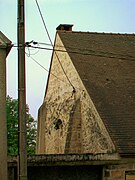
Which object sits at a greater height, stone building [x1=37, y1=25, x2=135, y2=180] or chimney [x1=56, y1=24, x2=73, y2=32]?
chimney [x1=56, y1=24, x2=73, y2=32]

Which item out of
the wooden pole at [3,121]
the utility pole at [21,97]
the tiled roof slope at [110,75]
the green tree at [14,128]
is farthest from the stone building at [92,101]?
the green tree at [14,128]

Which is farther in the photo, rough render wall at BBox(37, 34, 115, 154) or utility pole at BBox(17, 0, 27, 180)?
rough render wall at BBox(37, 34, 115, 154)

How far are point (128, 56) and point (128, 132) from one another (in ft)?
21.1

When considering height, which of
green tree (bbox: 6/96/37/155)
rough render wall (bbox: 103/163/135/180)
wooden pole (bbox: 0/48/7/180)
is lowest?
rough render wall (bbox: 103/163/135/180)

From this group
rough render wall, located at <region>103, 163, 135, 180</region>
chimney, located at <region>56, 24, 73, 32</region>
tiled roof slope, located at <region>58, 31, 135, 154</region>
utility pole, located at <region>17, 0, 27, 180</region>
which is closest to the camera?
utility pole, located at <region>17, 0, 27, 180</region>

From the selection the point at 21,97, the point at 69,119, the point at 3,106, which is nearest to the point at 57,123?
the point at 69,119

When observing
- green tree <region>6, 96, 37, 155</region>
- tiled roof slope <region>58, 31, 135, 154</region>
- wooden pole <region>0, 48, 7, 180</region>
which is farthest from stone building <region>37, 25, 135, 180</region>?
green tree <region>6, 96, 37, 155</region>

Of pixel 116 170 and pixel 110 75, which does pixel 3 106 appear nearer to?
pixel 116 170

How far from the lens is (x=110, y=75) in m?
19.4

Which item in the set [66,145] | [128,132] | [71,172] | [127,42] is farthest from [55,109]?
[71,172]

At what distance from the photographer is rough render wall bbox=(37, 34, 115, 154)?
1680cm

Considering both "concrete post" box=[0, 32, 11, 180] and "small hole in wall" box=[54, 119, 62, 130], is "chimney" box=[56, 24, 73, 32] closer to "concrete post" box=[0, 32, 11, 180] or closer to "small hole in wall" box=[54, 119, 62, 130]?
"small hole in wall" box=[54, 119, 62, 130]

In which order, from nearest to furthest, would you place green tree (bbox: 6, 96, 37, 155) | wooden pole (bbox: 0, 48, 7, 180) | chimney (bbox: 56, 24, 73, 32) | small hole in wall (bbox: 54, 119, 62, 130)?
1. wooden pole (bbox: 0, 48, 7, 180)
2. small hole in wall (bbox: 54, 119, 62, 130)
3. chimney (bbox: 56, 24, 73, 32)
4. green tree (bbox: 6, 96, 37, 155)

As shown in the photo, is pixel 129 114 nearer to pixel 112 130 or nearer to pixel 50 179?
pixel 112 130
